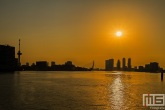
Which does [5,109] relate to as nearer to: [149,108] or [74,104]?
[74,104]

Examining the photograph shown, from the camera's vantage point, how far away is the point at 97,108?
41.7 metres

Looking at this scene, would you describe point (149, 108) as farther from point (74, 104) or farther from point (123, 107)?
point (74, 104)

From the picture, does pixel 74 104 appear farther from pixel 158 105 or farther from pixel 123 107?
pixel 158 105

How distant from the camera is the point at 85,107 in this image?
4231cm

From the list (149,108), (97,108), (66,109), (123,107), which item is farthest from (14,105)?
(149,108)

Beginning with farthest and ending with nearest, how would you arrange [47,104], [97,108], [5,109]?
[47,104], [97,108], [5,109]

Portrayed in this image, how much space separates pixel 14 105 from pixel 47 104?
440 cm

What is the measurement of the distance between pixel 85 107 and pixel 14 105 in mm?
9277

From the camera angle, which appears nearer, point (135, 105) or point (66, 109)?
point (66, 109)

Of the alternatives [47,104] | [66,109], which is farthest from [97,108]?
[47,104]

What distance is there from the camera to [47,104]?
4447cm

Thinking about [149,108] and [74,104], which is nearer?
[149,108]

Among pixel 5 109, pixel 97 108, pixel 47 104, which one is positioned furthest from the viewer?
pixel 47 104

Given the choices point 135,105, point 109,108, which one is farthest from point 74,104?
point 135,105
